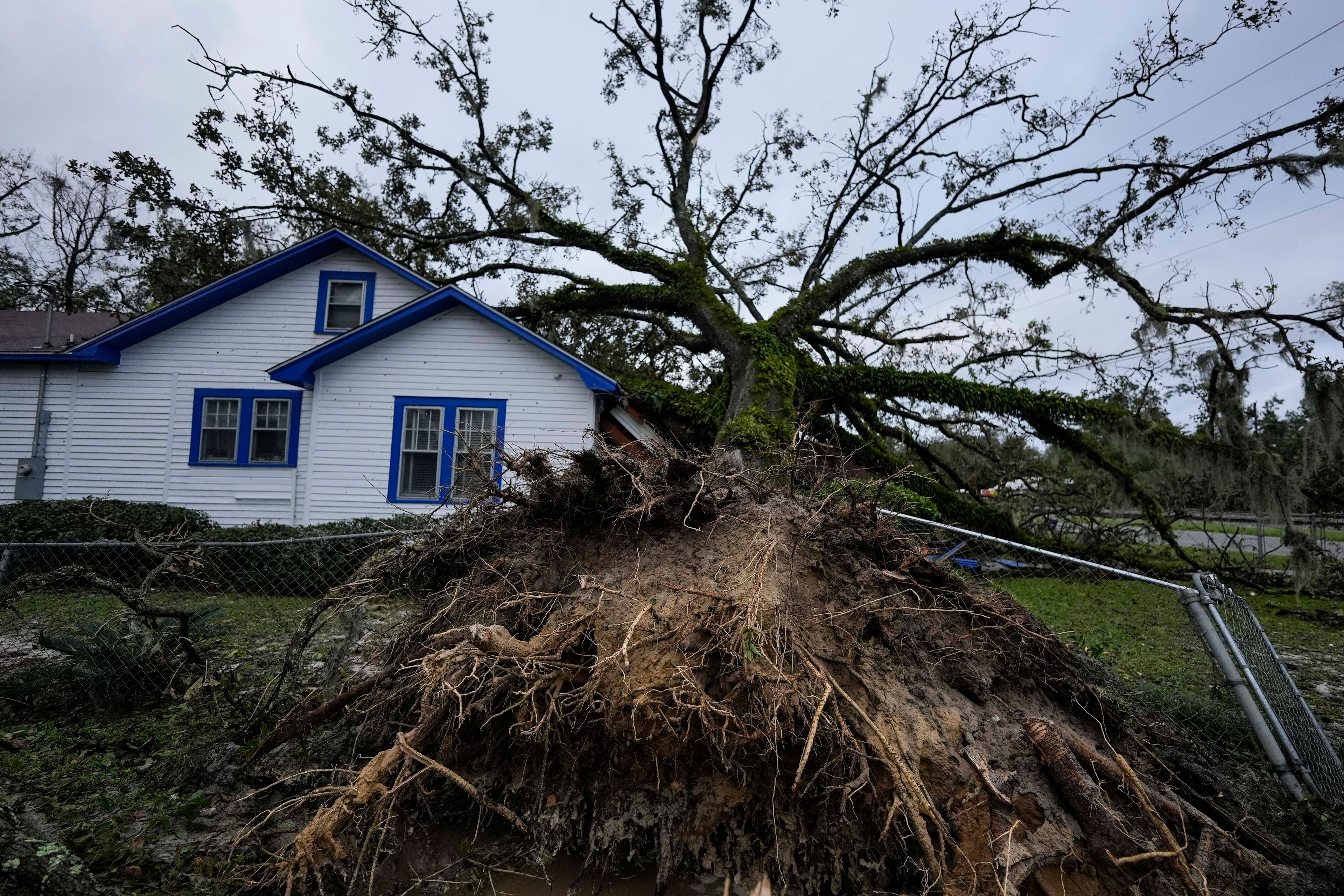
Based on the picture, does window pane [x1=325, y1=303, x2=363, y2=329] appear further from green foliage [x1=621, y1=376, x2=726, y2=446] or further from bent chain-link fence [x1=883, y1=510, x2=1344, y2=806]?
bent chain-link fence [x1=883, y1=510, x2=1344, y2=806]

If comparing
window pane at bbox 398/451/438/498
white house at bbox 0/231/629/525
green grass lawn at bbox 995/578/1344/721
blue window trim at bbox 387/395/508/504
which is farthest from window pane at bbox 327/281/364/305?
green grass lawn at bbox 995/578/1344/721

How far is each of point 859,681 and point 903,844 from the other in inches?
31.8

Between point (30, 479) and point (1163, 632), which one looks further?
point (30, 479)

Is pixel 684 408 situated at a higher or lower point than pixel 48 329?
lower

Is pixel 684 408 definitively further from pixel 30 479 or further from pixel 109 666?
pixel 30 479

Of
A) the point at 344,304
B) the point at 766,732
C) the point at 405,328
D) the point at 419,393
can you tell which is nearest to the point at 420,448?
the point at 419,393

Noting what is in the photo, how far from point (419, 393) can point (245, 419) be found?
340 centimetres

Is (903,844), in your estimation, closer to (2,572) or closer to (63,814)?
(63,814)

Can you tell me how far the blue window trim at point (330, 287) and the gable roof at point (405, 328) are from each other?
48.4 inches

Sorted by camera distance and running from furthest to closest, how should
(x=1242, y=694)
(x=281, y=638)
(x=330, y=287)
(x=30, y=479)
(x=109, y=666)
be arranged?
(x=330, y=287) < (x=30, y=479) < (x=281, y=638) < (x=109, y=666) < (x=1242, y=694)

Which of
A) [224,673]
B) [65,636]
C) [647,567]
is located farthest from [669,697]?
[65,636]

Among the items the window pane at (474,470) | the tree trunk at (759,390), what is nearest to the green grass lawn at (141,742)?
the window pane at (474,470)

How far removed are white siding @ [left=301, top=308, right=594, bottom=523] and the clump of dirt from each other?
7274 mm

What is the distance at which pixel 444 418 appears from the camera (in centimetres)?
1113
